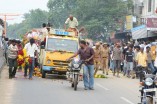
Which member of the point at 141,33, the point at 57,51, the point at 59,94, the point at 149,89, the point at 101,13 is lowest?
the point at 59,94

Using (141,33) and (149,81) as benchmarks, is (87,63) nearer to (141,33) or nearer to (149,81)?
(149,81)

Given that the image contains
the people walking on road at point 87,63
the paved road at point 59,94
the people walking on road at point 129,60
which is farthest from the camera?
the people walking on road at point 129,60

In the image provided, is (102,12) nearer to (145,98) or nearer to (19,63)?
(19,63)

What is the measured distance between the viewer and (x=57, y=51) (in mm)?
22406

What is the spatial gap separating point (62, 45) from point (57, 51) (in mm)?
580

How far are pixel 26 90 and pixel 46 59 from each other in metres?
5.63

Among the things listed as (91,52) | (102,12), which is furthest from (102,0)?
(91,52)

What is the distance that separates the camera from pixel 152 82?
10.6 meters

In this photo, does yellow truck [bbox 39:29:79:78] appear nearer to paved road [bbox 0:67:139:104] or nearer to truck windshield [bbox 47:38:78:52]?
truck windshield [bbox 47:38:78:52]

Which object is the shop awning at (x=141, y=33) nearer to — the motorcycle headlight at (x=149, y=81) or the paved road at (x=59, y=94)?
the paved road at (x=59, y=94)

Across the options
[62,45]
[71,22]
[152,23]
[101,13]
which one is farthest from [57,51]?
[101,13]

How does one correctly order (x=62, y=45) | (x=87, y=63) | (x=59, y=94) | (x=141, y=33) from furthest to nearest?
1. (x=141, y=33)
2. (x=62, y=45)
3. (x=87, y=63)
4. (x=59, y=94)

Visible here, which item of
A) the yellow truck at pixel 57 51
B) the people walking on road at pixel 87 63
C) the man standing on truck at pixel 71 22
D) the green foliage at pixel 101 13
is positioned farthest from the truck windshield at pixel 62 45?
the green foliage at pixel 101 13

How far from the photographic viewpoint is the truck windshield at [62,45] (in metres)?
22.7
